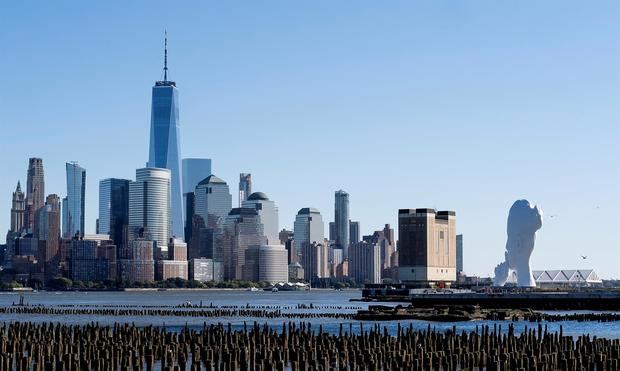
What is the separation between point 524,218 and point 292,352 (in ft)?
429

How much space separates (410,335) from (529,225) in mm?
120640

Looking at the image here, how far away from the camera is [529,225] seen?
7603 inches

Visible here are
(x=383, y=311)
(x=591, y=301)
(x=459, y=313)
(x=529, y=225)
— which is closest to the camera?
(x=459, y=313)

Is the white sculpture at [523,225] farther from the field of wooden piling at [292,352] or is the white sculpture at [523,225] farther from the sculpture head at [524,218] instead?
the field of wooden piling at [292,352]

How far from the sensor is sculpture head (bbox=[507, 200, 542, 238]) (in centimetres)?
19200

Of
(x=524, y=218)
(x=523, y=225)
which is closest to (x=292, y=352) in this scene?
(x=524, y=218)

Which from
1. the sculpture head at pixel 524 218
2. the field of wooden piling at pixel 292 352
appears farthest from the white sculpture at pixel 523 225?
the field of wooden piling at pixel 292 352

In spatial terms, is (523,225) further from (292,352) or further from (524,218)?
(292,352)

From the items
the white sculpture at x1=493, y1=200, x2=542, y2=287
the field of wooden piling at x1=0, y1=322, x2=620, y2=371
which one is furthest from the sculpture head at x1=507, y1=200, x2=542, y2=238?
the field of wooden piling at x1=0, y1=322, x2=620, y2=371

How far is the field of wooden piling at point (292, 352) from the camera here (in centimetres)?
6025

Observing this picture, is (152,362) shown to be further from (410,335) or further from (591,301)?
(591,301)

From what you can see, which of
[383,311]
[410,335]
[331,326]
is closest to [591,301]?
[383,311]

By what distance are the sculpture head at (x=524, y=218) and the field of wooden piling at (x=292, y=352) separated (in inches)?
4547

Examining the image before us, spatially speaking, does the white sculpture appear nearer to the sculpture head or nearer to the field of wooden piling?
the sculpture head
